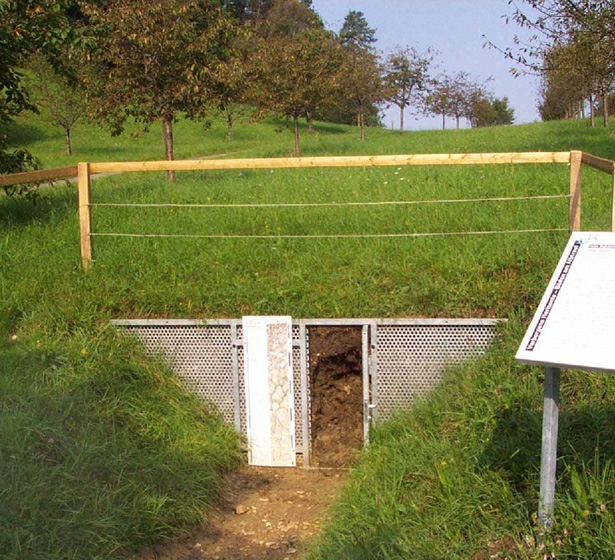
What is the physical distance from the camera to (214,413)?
6.47 m

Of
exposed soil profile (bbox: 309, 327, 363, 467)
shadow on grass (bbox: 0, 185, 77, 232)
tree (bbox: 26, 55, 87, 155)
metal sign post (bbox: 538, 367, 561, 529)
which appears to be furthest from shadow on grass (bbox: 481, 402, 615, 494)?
tree (bbox: 26, 55, 87, 155)

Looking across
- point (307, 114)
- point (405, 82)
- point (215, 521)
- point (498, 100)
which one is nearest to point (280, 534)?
point (215, 521)

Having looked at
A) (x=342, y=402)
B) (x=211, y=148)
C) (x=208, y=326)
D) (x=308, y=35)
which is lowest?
(x=342, y=402)

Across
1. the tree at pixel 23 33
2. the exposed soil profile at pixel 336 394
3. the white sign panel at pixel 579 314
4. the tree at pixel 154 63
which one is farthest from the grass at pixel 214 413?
the tree at pixel 154 63

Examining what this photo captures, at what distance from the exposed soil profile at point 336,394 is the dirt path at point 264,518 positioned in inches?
7.6

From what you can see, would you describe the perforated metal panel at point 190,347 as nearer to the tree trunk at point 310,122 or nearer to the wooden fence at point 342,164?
the wooden fence at point 342,164

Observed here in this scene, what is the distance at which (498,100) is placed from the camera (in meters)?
75.8

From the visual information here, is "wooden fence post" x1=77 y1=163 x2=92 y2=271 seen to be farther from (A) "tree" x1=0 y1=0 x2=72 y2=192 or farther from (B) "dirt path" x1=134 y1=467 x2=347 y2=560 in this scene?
(B) "dirt path" x1=134 y1=467 x2=347 y2=560

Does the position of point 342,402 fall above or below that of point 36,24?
below

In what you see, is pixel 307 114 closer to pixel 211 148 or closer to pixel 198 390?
pixel 211 148

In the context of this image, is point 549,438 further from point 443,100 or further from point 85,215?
point 443,100

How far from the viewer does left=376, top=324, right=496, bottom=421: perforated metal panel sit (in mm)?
6059

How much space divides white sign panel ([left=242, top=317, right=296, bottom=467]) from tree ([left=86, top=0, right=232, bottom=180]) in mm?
7640

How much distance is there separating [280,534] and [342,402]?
4.70ft
